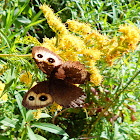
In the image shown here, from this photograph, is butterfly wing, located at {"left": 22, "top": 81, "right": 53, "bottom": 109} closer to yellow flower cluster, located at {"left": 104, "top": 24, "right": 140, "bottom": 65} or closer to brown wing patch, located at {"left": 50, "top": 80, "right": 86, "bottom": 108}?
brown wing patch, located at {"left": 50, "top": 80, "right": 86, "bottom": 108}

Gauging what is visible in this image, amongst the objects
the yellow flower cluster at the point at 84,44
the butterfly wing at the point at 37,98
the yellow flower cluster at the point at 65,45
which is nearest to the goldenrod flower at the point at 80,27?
the yellow flower cluster at the point at 84,44

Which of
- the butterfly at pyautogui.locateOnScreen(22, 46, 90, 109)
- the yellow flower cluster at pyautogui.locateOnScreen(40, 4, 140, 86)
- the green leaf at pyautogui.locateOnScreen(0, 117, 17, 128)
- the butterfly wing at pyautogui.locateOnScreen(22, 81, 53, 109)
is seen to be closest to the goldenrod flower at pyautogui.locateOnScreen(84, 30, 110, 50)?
the yellow flower cluster at pyautogui.locateOnScreen(40, 4, 140, 86)

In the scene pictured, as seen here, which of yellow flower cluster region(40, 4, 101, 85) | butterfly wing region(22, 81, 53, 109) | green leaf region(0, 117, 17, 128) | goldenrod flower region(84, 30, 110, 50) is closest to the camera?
butterfly wing region(22, 81, 53, 109)

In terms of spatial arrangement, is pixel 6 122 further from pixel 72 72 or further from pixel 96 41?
pixel 96 41

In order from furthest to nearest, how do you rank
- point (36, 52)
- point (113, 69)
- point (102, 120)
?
point (113, 69) → point (102, 120) → point (36, 52)

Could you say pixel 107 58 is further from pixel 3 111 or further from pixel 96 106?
pixel 96 106

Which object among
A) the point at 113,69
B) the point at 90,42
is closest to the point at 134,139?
the point at 113,69

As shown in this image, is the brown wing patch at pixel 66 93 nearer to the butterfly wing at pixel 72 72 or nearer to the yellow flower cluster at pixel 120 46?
the butterfly wing at pixel 72 72
